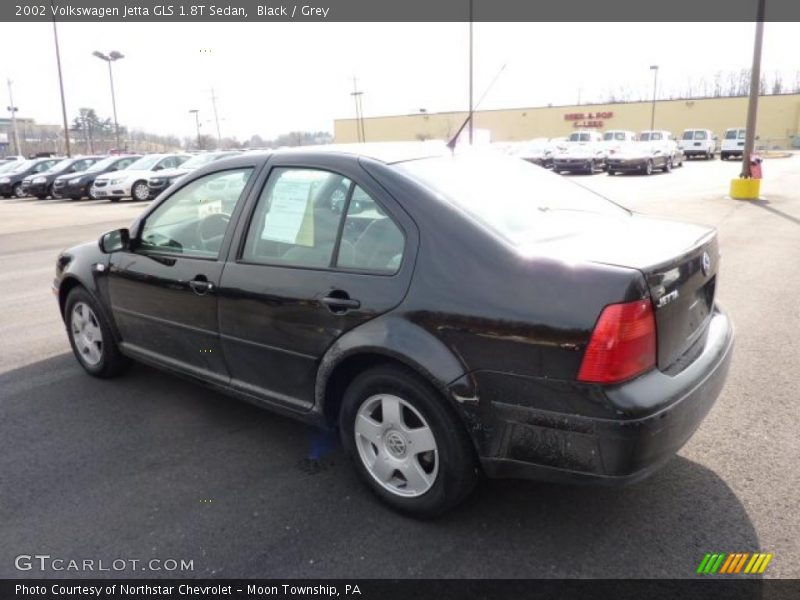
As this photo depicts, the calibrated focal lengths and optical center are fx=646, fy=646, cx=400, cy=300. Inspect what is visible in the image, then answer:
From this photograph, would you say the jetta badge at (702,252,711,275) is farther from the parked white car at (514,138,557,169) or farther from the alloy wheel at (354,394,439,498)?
the parked white car at (514,138,557,169)

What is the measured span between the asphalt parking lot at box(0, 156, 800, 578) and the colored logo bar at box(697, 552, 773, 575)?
3cm

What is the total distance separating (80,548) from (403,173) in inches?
86.7

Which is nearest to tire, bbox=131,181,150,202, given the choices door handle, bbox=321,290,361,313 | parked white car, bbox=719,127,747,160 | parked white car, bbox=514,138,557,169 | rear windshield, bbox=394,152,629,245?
parked white car, bbox=514,138,557,169

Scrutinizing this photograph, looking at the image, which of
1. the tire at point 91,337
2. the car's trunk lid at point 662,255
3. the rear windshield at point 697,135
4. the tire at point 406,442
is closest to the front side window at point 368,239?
the tire at point 406,442

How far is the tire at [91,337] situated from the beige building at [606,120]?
5551 cm

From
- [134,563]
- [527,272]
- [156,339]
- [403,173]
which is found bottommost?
[134,563]

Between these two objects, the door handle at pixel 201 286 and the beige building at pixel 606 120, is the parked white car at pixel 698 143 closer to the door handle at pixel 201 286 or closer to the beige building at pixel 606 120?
the beige building at pixel 606 120

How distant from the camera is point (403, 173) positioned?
121 inches

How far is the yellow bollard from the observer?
54.9 feet

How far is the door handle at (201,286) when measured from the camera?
3.58 meters
